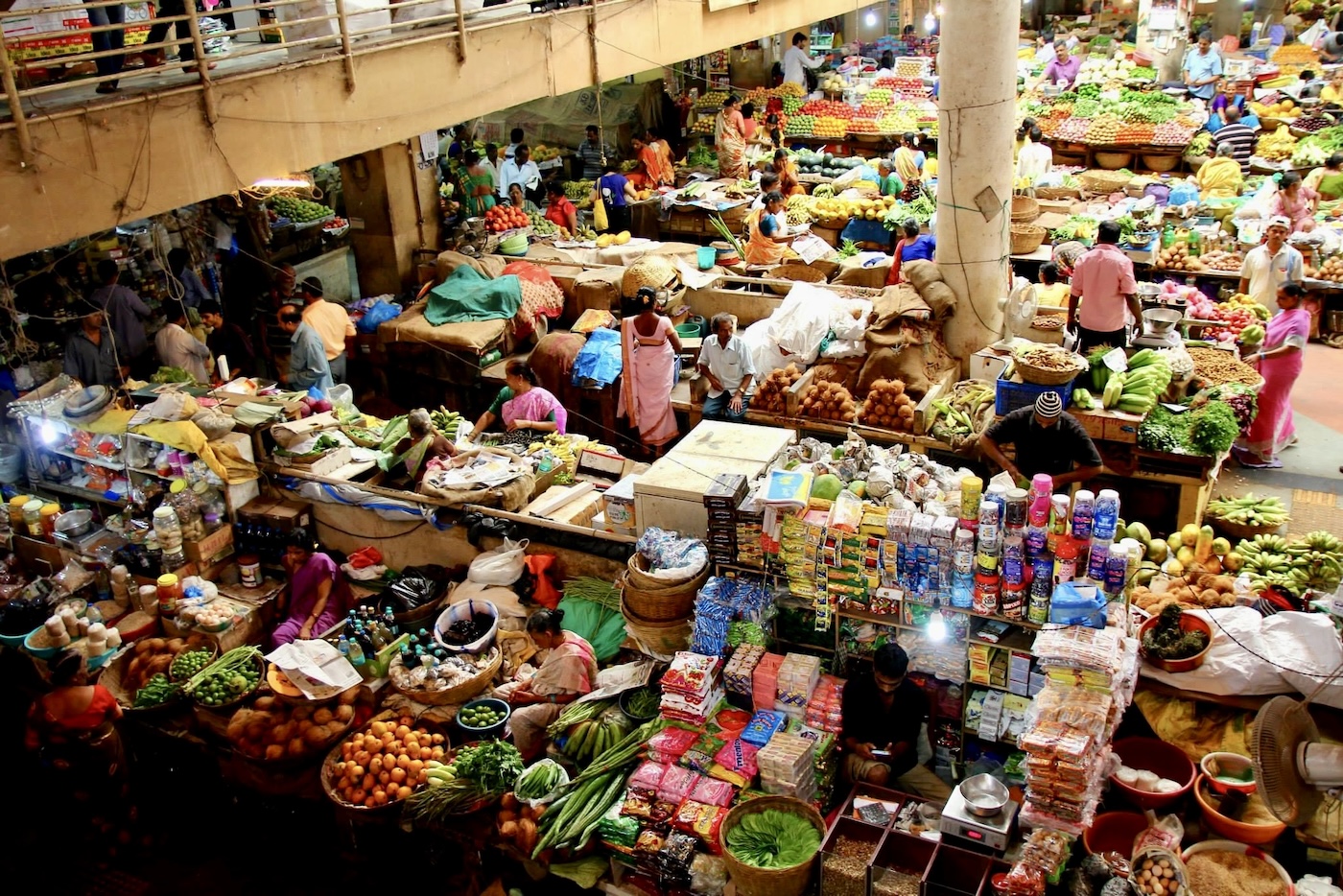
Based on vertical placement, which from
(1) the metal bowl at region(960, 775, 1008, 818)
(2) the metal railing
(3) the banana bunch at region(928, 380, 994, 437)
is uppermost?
(2) the metal railing

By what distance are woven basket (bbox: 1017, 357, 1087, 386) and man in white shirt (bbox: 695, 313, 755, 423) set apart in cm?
225

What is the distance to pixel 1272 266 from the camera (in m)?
10.4

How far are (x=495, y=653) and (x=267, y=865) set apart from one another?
5.90 ft

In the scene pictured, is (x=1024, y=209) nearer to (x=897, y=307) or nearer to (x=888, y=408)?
(x=897, y=307)

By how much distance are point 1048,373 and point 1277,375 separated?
2.36 metres

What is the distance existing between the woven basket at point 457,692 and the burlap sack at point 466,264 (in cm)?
579

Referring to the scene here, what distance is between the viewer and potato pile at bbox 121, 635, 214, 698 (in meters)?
7.23

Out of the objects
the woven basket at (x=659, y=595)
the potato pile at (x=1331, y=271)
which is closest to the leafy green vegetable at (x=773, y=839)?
the woven basket at (x=659, y=595)

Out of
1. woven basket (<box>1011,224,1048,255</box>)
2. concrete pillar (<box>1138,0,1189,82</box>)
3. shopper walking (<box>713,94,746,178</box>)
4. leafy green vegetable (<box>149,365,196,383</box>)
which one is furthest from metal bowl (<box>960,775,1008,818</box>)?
concrete pillar (<box>1138,0,1189,82</box>)

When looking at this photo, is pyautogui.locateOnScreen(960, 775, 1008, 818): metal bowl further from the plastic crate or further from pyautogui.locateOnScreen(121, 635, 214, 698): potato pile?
pyautogui.locateOnScreen(121, 635, 214, 698): potato pile

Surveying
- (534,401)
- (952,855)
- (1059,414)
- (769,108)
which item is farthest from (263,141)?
(769,108)

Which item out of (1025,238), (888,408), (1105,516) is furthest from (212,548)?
(1025,238)

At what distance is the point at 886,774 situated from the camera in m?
5.41

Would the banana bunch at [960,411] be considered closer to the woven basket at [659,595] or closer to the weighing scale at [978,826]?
the woven basket at [659,595]
